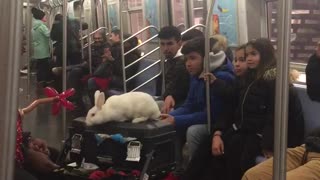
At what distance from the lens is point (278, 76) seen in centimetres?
118

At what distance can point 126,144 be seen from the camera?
2590mm

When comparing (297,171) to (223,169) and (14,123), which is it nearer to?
(223,169)

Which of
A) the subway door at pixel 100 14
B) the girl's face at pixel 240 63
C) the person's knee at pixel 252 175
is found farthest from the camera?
the subway door at pixel 100 14

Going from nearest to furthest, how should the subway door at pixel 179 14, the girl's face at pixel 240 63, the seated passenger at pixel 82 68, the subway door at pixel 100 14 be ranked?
the girl's face at pixel 240 63
the subway door at pixel 179 14
the seated passenger at pixel 82 68
the subway door at pixel 100 14

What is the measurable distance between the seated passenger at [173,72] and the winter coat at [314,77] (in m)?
1.16

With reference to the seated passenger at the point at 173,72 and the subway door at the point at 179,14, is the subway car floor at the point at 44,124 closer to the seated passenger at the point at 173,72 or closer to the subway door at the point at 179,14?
the seated passenger at the point at 173,72

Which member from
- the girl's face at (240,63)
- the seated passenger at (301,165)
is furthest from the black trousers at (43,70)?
the seated passenger at (301,165)

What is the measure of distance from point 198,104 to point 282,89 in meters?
2.03

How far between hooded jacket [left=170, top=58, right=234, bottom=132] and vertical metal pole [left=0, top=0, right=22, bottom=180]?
7.30ft

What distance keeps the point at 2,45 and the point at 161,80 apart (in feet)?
11.4

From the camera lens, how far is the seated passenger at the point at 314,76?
251 centimetres

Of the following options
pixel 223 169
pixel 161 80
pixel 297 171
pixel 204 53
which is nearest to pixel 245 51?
pixel 204 53

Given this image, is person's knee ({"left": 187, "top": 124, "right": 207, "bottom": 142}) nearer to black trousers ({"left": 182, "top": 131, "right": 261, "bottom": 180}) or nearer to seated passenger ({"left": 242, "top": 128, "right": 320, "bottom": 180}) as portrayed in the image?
black trousers ({"left": 182, "top": 131, "right": 261, "bottom": 180})

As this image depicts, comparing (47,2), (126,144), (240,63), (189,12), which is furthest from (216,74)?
(47,2)
